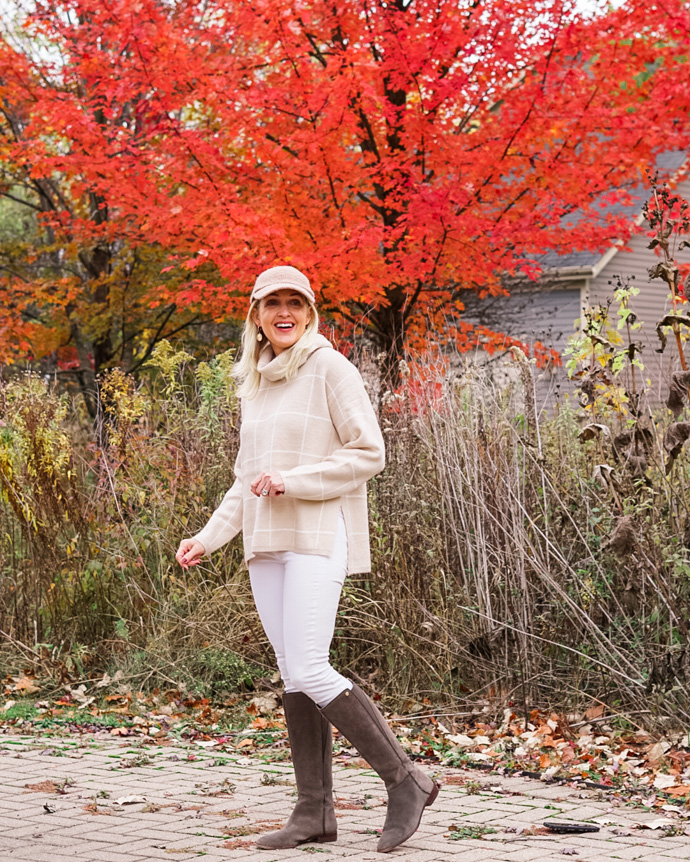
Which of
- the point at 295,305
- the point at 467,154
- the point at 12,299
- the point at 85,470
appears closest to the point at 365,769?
the point at 295,305

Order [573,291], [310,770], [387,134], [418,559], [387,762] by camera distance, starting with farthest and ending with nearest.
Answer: [573,291] < [387,134] < [418,559] < [310,770] < [387,762]

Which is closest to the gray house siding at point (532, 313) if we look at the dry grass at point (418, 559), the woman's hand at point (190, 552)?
the dry grass at point (418, 559)

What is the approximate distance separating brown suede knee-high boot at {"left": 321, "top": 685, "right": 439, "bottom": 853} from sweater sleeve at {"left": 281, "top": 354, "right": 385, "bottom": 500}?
2.34ft

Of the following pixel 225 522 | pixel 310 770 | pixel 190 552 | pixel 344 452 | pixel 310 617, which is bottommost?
pixel 310 770

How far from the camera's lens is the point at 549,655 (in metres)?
6.17

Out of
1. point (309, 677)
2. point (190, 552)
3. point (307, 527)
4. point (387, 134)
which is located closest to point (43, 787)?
point (190, 552)

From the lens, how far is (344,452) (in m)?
4.01

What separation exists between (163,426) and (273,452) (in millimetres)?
4876

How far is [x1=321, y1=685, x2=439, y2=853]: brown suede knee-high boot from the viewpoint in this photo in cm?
397

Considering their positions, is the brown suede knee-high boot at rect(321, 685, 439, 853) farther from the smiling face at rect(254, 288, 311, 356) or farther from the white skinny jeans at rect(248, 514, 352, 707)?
the smiling face at rect(254, 288, 311, 356)

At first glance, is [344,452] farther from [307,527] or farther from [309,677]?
[309,677]

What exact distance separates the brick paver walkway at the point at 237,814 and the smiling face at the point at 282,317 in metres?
1.79

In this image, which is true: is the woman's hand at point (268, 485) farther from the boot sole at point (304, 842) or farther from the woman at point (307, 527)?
the boot sole at point (304, 842)

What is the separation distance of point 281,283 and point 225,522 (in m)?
0.90
